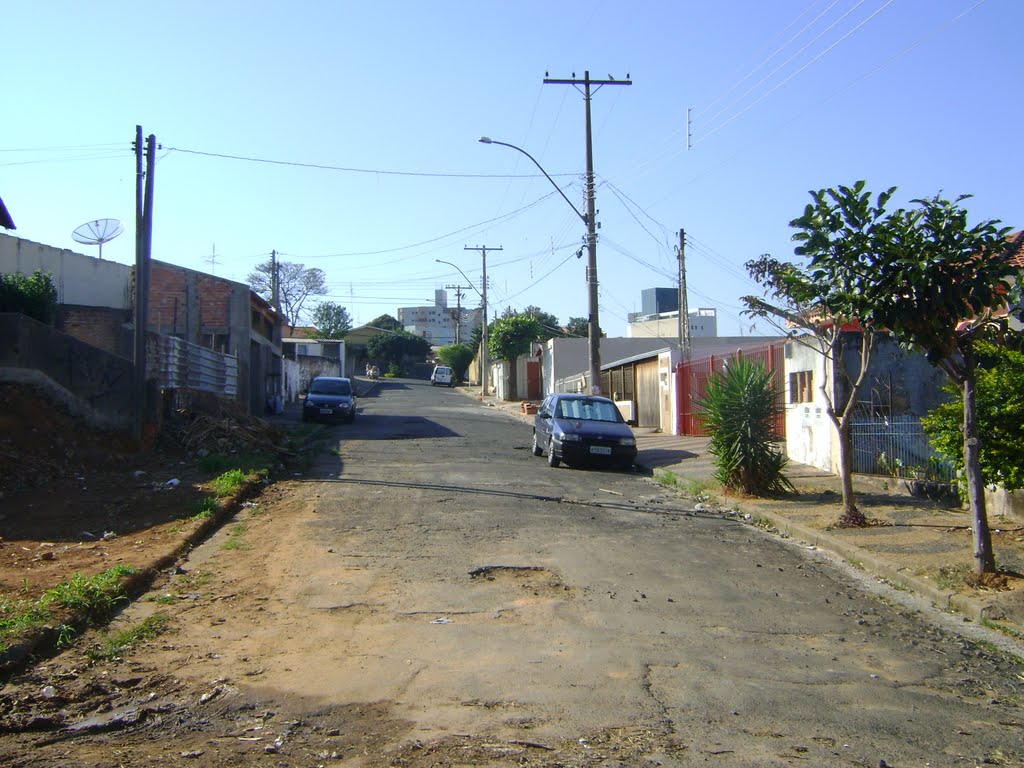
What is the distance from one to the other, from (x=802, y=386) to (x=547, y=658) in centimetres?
1230

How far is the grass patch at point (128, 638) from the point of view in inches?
225

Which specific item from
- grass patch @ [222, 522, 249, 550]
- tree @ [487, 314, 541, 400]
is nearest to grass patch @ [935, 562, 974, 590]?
grass patch @ [222, 522, 249, 550]

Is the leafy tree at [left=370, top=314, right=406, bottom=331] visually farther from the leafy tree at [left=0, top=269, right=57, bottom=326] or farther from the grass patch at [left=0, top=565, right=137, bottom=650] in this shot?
the grass patch at [left=0, top=565, right=137, bottom=650]

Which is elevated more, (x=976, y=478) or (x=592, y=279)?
(x=592, y=279)

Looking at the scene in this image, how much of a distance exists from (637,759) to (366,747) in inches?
49.9

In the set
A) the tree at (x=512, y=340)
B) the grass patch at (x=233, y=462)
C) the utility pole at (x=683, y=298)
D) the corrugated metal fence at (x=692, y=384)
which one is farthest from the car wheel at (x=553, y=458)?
the tree at (x=512, y=340)

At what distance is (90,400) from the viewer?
50.6 ft

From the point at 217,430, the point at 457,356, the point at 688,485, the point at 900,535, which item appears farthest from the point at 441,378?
the point at 900,535

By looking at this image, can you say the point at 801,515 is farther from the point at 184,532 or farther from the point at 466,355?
the point at 466,355

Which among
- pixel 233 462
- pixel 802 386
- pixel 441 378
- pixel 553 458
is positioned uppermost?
pixel 441 378

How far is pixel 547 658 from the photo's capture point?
5.70m

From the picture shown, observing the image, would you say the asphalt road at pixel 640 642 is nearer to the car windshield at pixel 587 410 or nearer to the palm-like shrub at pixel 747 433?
the palm-like shrub at pixel 747 433

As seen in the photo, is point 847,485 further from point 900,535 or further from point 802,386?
point 802,386

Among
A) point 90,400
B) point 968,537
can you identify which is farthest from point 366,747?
point 90,400
